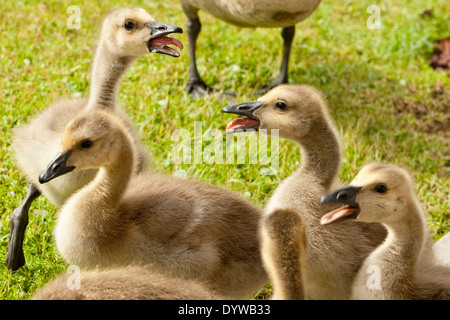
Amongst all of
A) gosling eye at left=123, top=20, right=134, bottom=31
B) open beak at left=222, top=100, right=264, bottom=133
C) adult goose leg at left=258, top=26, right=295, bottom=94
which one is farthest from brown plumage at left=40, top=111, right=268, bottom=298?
adult goose leg at left=258, top=26, right=295, bottom=94

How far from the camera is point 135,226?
3000mm

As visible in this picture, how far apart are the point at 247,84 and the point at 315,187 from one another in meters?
2.62

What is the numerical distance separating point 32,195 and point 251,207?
4.06ft

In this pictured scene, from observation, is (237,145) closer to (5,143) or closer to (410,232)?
(5,143)

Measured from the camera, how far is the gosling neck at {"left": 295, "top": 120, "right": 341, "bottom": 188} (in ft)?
10.4

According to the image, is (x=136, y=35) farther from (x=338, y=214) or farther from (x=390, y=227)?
(x=390, y=227)

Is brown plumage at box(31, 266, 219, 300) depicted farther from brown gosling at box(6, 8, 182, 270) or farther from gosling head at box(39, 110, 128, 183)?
brown gosling at box(6, 8, 182, 270)

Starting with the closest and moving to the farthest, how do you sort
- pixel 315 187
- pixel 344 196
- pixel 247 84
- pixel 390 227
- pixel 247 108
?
pixel 344 196
pixel 390 227
pixel 315 187
pixel 247 108
pixel 247 84

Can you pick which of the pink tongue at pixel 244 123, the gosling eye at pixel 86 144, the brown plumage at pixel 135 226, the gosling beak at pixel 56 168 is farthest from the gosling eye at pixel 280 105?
the gosling beak at pixel 56 168

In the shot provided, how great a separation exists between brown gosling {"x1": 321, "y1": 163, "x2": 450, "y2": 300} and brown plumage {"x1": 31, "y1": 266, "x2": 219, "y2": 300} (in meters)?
0.68

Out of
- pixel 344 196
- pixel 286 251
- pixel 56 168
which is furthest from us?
pixel 56 168

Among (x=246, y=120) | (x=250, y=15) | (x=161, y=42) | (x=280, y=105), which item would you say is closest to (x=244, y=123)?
(x=246, y=120)

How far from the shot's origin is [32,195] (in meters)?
3.66

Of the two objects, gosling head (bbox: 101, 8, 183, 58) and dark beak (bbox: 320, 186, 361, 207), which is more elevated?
gosling head (bbox: 101, 8, 183, 58)
